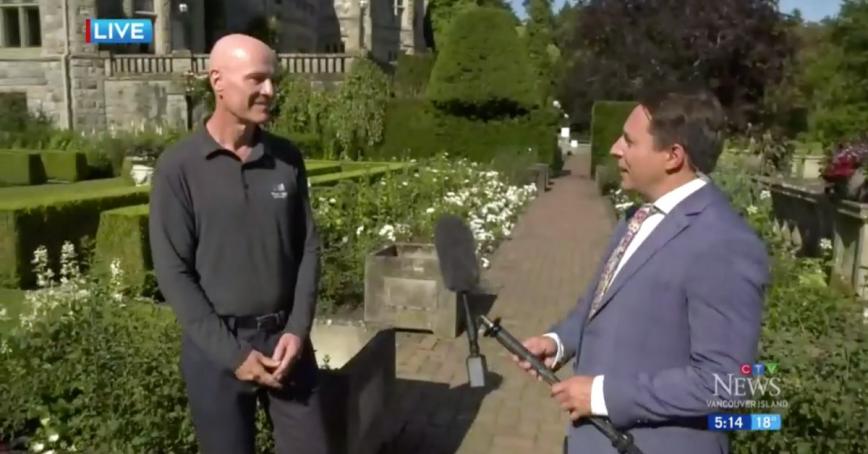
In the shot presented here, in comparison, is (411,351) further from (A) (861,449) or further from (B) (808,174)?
(B) (808,174)

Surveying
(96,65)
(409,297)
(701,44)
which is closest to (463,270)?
(409,297)

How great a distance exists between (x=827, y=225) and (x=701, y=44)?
1791 cm

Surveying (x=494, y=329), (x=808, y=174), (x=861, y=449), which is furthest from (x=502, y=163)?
(x=494, y=329)

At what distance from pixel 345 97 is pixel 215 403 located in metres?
22.7

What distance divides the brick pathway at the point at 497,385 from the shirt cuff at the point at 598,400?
2.66m

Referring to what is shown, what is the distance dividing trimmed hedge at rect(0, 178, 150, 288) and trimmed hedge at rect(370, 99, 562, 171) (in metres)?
14.8

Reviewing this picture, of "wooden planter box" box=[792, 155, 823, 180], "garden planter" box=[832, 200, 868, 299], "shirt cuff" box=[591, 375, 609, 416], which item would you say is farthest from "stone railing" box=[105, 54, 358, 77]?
"shirt cuff" box=[591, 375, 609, 416]

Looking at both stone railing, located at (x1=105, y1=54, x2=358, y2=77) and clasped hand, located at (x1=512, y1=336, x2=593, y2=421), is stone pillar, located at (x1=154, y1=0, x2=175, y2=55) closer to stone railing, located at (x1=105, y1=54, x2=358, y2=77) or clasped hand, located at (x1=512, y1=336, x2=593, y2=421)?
stone railing, located at (x1=105, y1=54, x2=358, y2=77)

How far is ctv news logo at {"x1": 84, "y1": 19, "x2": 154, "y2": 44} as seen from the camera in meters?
27.5

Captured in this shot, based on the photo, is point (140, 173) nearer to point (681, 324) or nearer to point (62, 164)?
point (62, 164)

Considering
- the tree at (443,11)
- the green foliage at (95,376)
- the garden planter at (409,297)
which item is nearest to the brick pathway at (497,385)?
the garden planter at (409,297)

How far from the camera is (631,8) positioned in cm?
2597

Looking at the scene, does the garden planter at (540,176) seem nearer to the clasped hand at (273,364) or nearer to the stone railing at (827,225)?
the stone railing at (827,225)

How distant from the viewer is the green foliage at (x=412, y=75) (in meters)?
29.6
